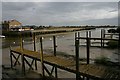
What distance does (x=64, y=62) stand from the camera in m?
11.2

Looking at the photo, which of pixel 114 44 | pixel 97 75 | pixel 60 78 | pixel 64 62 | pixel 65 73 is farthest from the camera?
pixel 114 44

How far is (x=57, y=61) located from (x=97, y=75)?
3701 mm

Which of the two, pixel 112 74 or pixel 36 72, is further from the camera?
pixel 36 72

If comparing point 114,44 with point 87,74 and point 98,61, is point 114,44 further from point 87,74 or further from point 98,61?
point 87,74

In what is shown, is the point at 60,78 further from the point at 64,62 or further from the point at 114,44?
the point at 114,44

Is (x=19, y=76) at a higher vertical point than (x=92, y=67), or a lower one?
lower

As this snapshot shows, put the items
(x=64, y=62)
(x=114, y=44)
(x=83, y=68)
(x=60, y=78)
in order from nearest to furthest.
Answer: (x=83, y=68), (x=64, y=62), (x=60, y=78), (x=114, y=44)

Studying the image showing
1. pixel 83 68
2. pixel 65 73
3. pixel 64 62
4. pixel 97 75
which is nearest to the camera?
pixel 97 75

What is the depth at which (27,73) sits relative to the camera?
1445 centimetres

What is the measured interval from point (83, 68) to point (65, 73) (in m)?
4.59

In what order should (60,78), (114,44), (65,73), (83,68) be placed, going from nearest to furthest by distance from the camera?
(83,68)
(60,78)
(65,73)
(114,44)

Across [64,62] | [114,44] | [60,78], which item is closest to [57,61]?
[64,62]

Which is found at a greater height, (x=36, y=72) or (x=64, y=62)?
(x=64, y=62)

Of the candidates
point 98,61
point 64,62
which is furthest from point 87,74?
point 98,61
